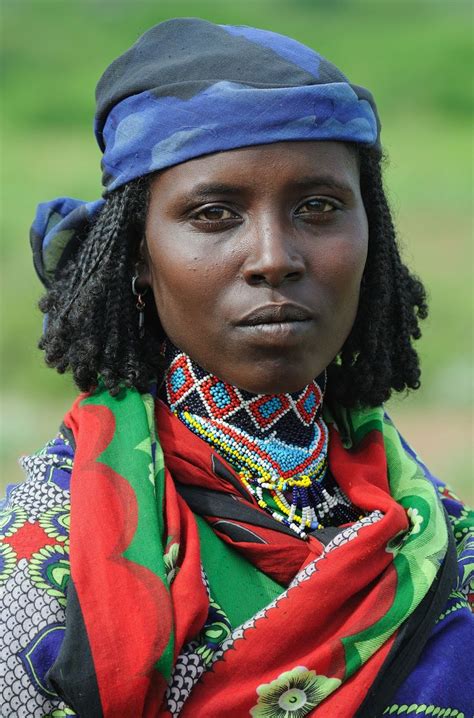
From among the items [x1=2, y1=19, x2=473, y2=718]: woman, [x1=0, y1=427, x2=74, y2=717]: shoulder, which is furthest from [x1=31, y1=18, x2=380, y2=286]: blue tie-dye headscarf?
[x1=0, y1=427, x2=74, y2=717]: shoulder

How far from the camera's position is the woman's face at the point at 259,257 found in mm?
2234

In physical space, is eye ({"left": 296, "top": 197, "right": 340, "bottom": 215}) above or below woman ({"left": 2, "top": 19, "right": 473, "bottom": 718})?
above

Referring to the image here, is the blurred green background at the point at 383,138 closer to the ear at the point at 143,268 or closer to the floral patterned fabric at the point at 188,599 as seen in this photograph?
the ear at the point at 143,268

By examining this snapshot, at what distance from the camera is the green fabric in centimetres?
225

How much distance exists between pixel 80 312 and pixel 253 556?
63cm

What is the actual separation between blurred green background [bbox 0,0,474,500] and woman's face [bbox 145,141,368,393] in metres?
2.02

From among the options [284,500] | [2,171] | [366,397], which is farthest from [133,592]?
[2,171]

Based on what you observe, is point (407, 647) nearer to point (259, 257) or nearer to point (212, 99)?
point (259, 257)

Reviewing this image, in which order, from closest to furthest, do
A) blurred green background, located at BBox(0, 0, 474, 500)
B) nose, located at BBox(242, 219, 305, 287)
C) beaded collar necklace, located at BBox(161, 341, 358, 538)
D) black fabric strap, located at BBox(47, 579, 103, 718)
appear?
black fabric strap, located at BBox(47, 579, 103, 718) < nose, located at BBox(242, 219, 305, 287) < beaded collar necklace, located at BBox(161, 341, 358, 538) < blurred green background, located at BBox(0, 0, 474, 500)

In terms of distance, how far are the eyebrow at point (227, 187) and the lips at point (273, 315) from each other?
236 millimetres

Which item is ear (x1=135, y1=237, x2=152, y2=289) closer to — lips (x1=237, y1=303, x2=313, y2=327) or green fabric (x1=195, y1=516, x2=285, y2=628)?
lips (x1=237, y1=303, x2=313, y2=327)

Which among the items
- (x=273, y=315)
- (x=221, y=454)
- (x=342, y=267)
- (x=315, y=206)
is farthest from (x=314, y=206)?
(x=221, y=454)

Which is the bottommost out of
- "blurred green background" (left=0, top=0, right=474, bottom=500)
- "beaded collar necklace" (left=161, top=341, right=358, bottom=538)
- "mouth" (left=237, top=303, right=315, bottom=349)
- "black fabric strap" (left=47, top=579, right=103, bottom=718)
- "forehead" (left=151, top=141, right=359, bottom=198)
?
"black fabric strap" (left=47, top=579, right=103, bottom=718)

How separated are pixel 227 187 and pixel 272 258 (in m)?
0.17
